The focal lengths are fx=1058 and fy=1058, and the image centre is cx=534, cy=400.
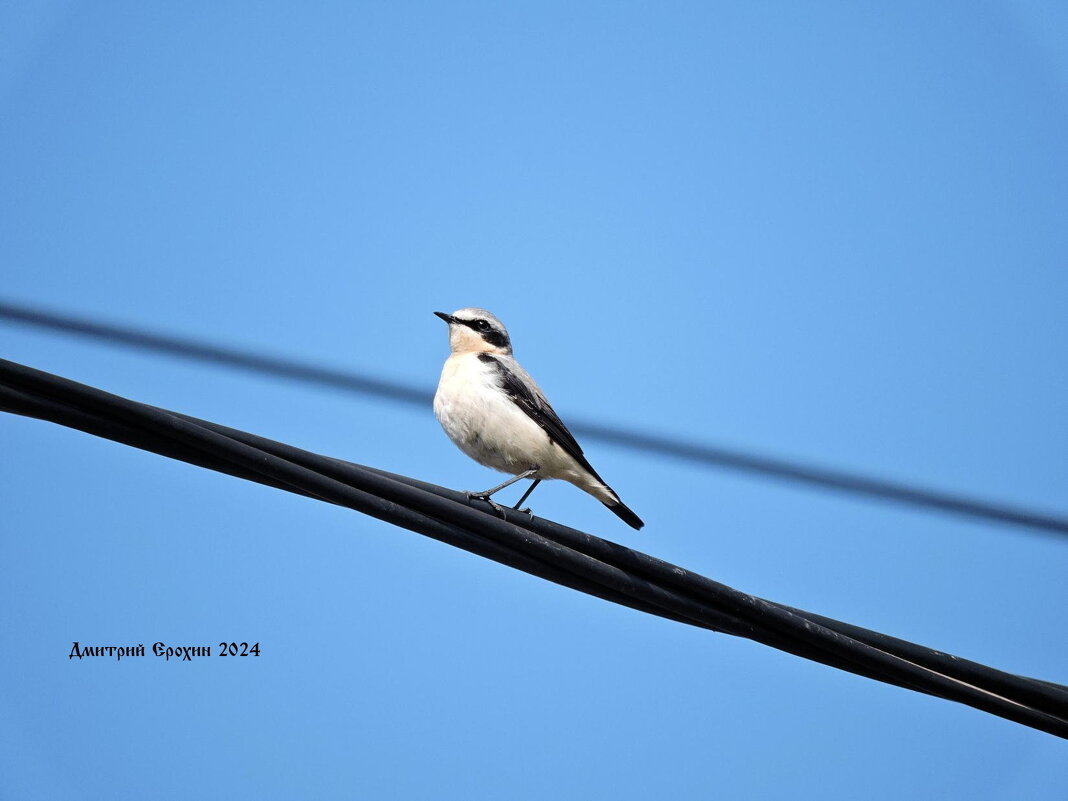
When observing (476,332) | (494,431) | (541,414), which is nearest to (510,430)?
(494,431)

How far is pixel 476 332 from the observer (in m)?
8.76

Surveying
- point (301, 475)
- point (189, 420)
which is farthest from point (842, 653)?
point (189, 420)

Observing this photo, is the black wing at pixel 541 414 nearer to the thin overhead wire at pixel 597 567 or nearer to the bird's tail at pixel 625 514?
the bird's tail at pixel 625 514

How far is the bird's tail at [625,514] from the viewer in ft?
24.2

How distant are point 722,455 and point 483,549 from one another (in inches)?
91.2

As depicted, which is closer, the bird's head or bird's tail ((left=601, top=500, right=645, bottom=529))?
bird's tail ((left=601, top=500, right=645, bottom=529))

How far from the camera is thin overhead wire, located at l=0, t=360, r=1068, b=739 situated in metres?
3.89

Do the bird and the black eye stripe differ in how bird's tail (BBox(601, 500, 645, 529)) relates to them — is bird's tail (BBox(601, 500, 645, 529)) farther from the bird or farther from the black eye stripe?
the black eye stripe

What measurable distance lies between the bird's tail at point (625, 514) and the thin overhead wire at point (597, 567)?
277cm

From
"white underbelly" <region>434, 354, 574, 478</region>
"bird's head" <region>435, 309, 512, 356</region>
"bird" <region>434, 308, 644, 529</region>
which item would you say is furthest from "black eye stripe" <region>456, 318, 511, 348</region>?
"white underbelly" <region>434, 354, 574, 478</region>

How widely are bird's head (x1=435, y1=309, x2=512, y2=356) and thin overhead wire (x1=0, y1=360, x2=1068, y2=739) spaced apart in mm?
4241

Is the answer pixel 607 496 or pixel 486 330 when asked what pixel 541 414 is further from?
pixel 486 330

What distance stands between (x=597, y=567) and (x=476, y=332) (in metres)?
4.52

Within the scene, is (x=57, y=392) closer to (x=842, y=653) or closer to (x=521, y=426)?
(x=842, y=653)
